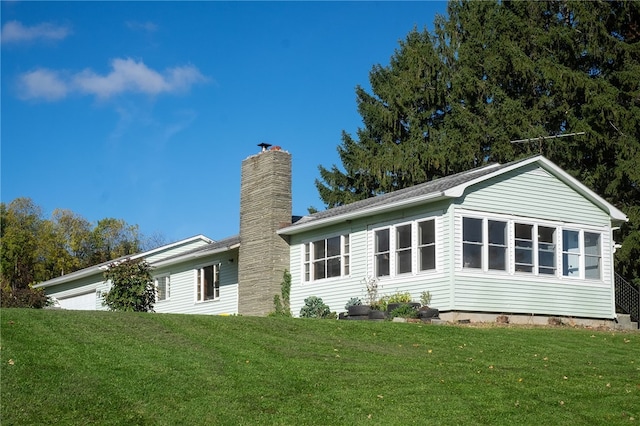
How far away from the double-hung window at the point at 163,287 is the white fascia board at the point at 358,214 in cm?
880

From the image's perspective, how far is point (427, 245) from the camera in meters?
21.1

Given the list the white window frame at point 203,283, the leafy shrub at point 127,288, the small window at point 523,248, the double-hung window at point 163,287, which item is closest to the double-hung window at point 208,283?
the white window frame at point 203,283

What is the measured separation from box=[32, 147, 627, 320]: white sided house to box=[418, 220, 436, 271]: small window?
0.08ft

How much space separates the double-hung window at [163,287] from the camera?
32.8m

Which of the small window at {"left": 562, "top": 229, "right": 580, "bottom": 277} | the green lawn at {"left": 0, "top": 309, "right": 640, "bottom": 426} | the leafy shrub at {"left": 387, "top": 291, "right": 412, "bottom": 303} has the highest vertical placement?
the small window at {"left": 562, "top": 229, "right": 580, "bottom": 277}

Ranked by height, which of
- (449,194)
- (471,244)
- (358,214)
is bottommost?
(471,244)

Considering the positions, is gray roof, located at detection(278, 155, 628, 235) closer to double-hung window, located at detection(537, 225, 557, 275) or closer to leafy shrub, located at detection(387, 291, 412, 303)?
double-hung window, located at detection(537, 225, 557, 275)

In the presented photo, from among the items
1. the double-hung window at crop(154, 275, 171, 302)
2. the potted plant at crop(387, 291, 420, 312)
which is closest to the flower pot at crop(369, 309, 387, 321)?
the potted plant at crop(387, 291, 420, 312)

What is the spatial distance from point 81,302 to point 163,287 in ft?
26.2

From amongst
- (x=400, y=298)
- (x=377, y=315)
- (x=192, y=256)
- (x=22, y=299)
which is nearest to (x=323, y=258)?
(x=400, y=298)

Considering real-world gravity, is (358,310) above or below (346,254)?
below

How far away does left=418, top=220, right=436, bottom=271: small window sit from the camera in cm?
2112

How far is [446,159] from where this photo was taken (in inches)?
1489

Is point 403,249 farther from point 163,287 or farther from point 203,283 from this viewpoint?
point 163,287
